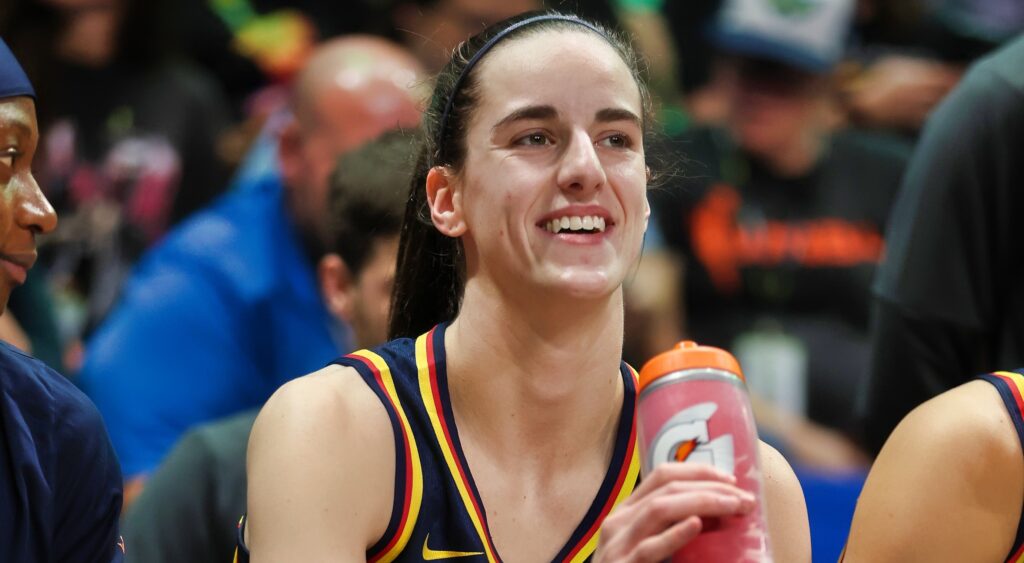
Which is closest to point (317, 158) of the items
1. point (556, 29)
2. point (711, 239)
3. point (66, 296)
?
point (66, 296)

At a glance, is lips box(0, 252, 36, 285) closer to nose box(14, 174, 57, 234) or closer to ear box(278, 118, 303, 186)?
nose box(14, 174, 57, 234)

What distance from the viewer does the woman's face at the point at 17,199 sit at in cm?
215

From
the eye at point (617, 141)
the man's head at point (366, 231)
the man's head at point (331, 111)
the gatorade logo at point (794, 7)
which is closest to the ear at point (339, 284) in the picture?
the man's head at point (366, 231)

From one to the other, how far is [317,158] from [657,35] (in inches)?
66.7

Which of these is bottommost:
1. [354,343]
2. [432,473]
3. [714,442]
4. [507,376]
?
[354,343]

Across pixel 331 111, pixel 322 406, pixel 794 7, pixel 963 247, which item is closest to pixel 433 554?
pixel 322 406

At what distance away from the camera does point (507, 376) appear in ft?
7.70

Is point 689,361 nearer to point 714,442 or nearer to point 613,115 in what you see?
point 714,442

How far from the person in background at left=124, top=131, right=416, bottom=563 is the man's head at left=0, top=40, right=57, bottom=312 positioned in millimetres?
716

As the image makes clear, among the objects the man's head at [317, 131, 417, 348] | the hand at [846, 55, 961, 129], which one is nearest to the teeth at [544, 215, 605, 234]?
the man's head at [317, 131, 417, 348]

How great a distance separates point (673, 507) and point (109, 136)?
11.5 feet

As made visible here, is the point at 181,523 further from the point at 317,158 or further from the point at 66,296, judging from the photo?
the point at 66,296

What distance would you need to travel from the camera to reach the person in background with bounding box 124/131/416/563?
9.86 feet

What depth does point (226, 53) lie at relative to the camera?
5.48m
